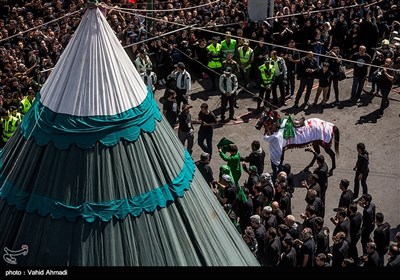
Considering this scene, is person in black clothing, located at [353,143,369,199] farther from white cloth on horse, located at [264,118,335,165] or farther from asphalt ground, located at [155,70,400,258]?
white cloth on horse, located at [264,118,335,165]

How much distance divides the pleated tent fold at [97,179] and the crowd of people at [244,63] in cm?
622

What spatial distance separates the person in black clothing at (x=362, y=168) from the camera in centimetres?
1608

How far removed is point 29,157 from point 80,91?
743 millimetres

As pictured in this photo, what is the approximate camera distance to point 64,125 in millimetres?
7383

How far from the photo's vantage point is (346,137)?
19.5 meters

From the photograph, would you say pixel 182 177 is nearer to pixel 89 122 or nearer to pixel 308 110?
pixel 89 122

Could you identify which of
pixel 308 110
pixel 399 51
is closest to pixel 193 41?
pixel 308 110

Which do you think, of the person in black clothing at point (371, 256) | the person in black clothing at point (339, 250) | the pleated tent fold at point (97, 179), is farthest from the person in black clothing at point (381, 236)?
the pleated tent fold at point (97, 179)

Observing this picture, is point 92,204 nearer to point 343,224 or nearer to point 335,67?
point 343,224

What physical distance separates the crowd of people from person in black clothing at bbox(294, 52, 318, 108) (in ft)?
0.08

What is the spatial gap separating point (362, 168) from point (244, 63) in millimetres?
5729

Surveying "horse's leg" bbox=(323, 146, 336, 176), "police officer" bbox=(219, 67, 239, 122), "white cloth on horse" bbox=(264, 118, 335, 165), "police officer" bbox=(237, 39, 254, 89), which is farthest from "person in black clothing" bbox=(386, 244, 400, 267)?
"police officer" bbox=(237, 39, 254, 89)

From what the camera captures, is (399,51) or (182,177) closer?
(182,177)

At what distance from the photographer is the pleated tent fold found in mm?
7262
